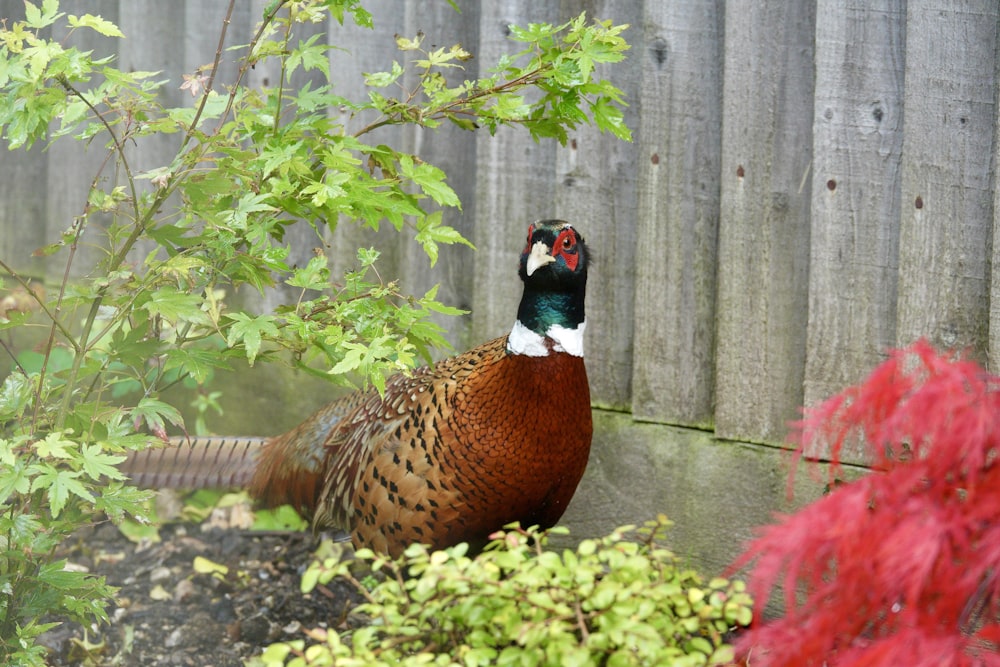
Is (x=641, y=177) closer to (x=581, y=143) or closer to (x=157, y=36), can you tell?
(x=581, y=143)

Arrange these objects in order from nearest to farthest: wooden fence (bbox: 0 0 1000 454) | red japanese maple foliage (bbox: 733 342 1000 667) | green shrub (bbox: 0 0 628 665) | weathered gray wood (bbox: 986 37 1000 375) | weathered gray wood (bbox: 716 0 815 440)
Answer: red japanese maple foliage (bbox: 733 342 1000 667)
green shrub (bbox: 0 0 628 665)
weathered gray wood (bbox: 986 37 1000 375)
wooden fence (bbox: 0 0 1000 454)
weathered gray wood (bbox: 716 0 815 440)

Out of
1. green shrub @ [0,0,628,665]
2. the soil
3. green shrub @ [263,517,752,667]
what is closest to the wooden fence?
green shrub @ [0,0,628,665]

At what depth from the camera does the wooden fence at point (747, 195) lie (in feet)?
8.46

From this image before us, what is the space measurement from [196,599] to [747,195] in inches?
83.2

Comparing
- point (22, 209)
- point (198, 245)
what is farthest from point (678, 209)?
point (22, 209)

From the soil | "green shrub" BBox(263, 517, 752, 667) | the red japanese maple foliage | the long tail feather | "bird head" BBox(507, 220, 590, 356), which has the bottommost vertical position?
the soil

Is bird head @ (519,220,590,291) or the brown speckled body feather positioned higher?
bird head @ (519,220,590,291)

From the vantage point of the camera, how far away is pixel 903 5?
2652mm

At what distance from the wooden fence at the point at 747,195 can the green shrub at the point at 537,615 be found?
44.4 inches

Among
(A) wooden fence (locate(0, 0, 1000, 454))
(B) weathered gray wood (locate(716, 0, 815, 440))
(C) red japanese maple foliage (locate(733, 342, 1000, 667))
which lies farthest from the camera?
(B) weathered gray wood (locate(716, 0, 815, 440))

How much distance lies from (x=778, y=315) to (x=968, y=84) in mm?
758

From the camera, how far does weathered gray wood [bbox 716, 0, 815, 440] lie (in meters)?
2.87

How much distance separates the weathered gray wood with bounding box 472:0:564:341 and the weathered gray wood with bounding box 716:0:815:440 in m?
0.63

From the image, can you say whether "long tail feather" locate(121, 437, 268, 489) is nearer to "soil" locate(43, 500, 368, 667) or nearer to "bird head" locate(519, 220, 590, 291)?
"soil" locate(43, 500, 368, 667)
